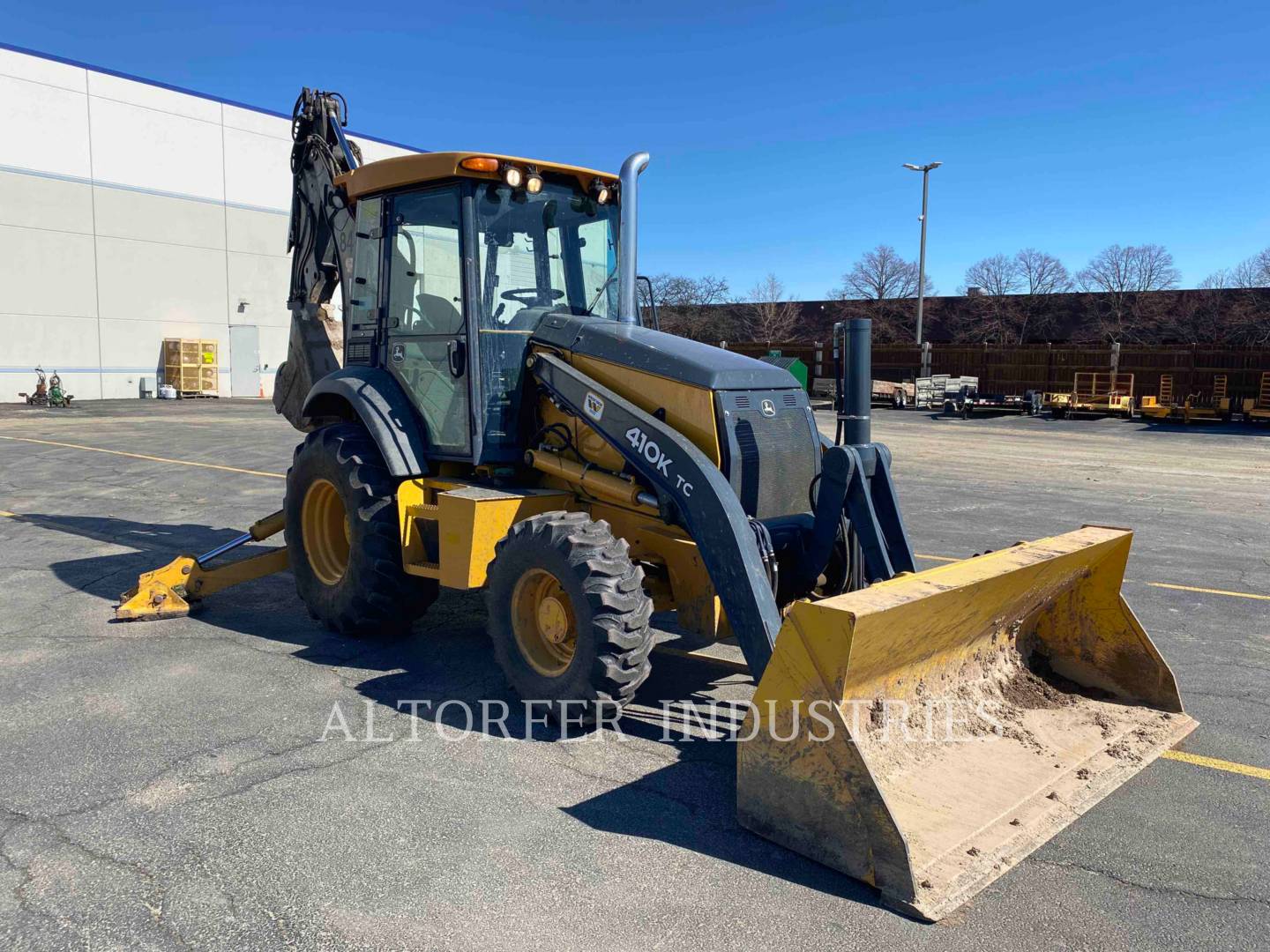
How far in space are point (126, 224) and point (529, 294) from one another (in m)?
31.2

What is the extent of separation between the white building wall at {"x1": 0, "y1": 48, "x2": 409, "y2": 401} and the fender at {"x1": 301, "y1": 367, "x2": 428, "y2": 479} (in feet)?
90.1

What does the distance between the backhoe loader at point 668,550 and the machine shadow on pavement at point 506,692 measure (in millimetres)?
158

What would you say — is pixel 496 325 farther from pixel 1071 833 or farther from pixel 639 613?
pixel 1071 833

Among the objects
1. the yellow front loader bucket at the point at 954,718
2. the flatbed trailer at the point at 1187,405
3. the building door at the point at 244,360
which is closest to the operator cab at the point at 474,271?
the yellow front loader bucket at the point at 954,718

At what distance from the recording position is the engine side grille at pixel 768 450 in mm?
4999

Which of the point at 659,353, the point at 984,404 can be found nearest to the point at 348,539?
the point at 659,353

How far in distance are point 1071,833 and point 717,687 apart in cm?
207

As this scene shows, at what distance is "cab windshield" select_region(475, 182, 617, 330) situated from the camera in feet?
18.9

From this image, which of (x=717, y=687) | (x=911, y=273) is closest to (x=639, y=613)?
(x=717, y=687)

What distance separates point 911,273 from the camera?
58.9m

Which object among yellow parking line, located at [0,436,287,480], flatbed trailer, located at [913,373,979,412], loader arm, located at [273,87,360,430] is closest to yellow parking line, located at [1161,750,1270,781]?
loader arm, located at [273,87,360,430]

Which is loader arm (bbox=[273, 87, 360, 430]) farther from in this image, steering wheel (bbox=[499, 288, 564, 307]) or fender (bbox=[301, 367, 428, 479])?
steering wheel (bbox=[499, 288, 564, 307])

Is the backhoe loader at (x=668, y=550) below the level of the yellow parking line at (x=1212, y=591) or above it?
above

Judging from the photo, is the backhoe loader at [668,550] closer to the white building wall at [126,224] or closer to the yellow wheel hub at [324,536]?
the yellow wheel hub at [324,536]
